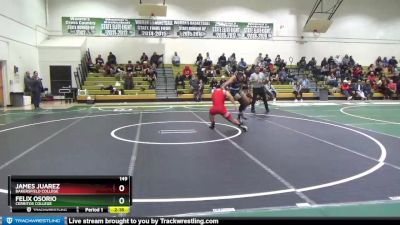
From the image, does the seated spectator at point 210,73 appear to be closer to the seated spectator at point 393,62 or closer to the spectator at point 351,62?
the spectator at point 351,62

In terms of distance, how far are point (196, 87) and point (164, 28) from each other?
649 centimetres

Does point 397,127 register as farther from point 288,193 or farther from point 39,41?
point 39,41

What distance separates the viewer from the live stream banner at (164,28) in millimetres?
26141

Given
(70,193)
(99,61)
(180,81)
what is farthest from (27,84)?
(70,193)

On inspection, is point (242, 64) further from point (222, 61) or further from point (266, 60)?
point (266, 60)

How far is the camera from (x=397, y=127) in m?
10.9

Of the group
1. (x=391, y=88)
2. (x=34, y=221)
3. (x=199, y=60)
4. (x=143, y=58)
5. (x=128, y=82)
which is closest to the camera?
(x=34, y=221)

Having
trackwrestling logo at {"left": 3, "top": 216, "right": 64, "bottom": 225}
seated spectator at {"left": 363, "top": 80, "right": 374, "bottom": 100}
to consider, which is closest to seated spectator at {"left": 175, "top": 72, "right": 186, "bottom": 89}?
seated spectator at {"left": 363, "top": 80, "right": 374, "bottom": 100}

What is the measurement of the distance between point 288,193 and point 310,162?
6.12 ft

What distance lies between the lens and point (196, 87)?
2327 centimetres

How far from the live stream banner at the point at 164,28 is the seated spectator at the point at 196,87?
17.8ft

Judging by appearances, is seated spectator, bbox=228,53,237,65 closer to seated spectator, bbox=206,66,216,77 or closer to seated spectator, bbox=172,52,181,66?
seated spectator, bbox=206,66,216,77

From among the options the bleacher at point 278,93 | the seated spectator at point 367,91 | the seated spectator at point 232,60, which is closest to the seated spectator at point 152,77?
the bleacher at point 278,93

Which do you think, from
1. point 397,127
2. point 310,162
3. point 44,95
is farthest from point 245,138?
point 44,95
